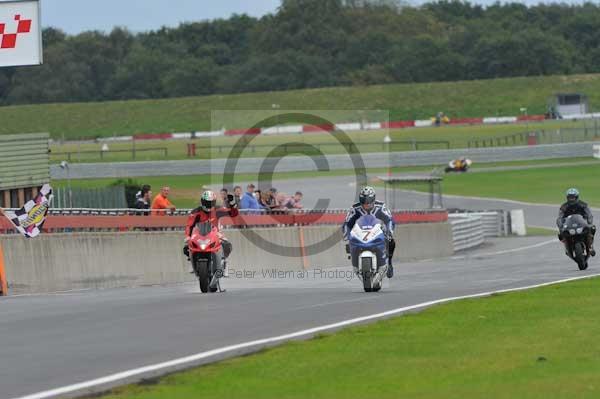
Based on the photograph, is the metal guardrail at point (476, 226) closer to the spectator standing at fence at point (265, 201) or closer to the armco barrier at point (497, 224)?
the armco barrier at point (497, 224)

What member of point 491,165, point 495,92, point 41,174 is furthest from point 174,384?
point 495,92

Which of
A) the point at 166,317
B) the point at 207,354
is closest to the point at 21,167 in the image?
the point at 166,317

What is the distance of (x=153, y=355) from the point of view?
37.9ft

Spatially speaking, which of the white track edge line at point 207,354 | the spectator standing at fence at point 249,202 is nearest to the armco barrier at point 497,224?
the spectator standing at fence at point 249,202

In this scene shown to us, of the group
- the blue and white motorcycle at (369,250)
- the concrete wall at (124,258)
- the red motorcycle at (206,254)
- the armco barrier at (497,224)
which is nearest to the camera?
the blue and white motorcycle at (369,250)

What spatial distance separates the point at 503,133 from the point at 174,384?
84238 mm

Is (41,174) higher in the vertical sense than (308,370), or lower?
higher

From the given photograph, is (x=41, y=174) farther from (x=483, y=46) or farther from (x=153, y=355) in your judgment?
(x=483, y=46)

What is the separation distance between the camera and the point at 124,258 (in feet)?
79.5

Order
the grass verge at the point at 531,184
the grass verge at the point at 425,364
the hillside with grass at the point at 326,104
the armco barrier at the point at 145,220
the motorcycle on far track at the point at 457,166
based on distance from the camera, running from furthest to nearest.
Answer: the hillside with grass at the point at 326,104 → the motorcycle on far track at the point at 457,166 → the grass verge at the point at 531,184 → the armco barrier at the point at 145,220 → the grass verge at the point at 425,364

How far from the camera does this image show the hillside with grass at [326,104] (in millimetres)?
113938

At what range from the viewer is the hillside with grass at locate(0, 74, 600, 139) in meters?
114

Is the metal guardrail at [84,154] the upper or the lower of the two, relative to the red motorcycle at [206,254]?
upper

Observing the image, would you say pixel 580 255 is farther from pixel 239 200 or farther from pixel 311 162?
pixel 311 162
